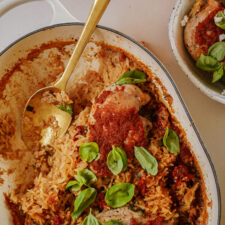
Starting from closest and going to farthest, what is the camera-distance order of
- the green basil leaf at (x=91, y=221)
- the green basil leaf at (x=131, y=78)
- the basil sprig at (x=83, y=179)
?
the green basil leaf at (x=91, y=221) → the basil sprig at (x=83, y=179) → the green basil leaf at (x=131, y=78)

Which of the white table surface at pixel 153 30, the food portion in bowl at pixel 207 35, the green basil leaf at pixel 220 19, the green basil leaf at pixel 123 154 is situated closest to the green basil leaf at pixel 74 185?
the green basil leaf at pixel 123 154

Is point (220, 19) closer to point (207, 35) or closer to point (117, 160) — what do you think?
point (207, 35)

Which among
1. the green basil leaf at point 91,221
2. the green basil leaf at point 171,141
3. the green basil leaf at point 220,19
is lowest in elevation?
the green basil leaf at point 91,221

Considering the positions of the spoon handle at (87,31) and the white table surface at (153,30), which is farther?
the white table surface at (153,30)

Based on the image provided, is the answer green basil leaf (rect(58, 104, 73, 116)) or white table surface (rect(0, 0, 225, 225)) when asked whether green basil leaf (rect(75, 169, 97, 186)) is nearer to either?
green basil leaf (rect(58, 104, 73, 116))

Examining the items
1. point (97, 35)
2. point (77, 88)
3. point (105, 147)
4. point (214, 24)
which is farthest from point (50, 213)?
point (214, 24)

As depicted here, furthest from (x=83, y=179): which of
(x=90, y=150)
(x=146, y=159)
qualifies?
(x=146, y=159)

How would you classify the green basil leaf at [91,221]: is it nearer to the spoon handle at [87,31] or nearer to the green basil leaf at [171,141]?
the green basil leaf at [171,141]
